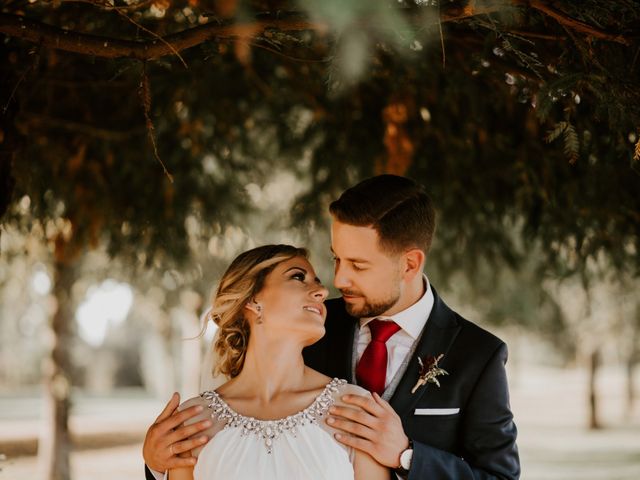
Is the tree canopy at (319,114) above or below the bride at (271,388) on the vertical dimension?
above

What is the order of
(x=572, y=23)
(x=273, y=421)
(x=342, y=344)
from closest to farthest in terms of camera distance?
1. (x=572, y=23)
2. (x=273, y=421)
3. (x=342, y=344)

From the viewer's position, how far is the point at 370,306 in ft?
11.8

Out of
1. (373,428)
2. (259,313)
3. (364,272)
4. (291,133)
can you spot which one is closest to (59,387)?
(291,133)

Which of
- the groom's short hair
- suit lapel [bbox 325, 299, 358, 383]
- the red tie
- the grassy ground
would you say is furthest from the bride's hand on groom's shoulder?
the grassy ground

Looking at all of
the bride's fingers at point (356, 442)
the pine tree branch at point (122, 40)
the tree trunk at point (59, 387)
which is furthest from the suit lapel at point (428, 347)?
the tree trunk at point (59, 387)

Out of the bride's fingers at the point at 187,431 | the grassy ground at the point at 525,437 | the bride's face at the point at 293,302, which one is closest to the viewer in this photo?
the bride's fingers at the point at 187,431

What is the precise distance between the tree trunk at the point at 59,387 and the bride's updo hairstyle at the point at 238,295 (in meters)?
6.93

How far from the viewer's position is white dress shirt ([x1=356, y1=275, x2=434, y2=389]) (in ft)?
12.1

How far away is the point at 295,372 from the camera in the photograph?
354 centimetres

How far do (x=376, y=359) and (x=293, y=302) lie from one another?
1.49 feet

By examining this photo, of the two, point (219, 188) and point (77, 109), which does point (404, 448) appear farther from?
point (219, 188)

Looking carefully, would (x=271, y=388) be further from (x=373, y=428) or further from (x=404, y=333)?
(x=404, y=333)

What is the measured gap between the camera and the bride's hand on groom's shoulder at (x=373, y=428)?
318 centimetres

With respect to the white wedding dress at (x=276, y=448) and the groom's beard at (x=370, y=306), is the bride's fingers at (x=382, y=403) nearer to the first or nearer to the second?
the white wedding dress at (x=276, y=448)
